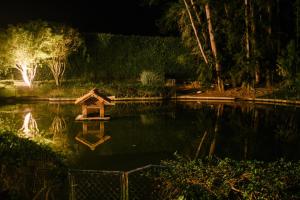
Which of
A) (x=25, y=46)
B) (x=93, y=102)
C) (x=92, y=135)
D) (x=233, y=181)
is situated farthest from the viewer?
(x=25, y=46)

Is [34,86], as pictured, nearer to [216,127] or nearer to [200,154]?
[216,127]

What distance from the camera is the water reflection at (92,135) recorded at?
1282 cm

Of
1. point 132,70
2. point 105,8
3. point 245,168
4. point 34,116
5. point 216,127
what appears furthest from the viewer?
point 105,8

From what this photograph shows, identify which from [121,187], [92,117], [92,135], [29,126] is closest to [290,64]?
[92,117]

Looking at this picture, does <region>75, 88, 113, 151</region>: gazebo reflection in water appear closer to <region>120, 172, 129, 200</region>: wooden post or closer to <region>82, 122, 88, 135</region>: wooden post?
<region>82, 122, 88, 135</region>: wooden post

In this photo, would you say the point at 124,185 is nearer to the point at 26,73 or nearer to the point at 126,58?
the point at 26,73

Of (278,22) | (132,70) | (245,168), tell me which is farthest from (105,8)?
(245,168)

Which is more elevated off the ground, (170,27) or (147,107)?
(170,27)

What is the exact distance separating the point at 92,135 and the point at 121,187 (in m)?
8.21

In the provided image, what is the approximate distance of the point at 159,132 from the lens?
14547mm

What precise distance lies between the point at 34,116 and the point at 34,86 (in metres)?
8.05

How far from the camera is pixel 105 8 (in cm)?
3934

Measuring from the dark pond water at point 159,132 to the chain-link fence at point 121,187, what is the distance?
69.3 inches

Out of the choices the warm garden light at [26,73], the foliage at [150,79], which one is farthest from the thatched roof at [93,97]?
the warm garden light at [26,73]
